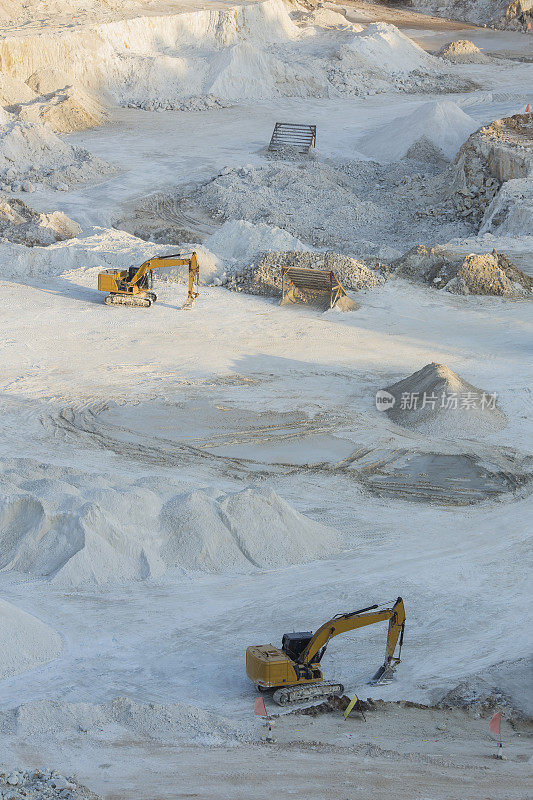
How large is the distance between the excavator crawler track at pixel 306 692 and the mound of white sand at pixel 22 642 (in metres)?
2.36

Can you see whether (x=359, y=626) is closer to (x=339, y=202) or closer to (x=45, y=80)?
(x=339, y=202)

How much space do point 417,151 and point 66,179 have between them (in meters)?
11.2

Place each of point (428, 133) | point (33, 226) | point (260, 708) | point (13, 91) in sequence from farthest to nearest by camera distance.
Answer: point (13, 91) → point (428, 133) → point (33, 226) → point (260, 708)

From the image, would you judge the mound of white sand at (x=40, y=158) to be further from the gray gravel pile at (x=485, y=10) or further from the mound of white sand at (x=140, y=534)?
the gray gravel pile at (x=485, y=10)

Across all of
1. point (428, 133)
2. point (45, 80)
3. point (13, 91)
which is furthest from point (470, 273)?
point (45, 80)

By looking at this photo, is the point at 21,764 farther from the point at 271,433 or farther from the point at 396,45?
the point at 396,45

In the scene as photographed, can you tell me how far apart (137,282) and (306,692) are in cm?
1290

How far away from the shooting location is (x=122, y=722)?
8500 mm

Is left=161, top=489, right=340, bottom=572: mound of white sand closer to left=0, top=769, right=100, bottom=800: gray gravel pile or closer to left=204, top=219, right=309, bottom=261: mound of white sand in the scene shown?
left=0, top=769, right=100, bottom=800: gray gravel pile

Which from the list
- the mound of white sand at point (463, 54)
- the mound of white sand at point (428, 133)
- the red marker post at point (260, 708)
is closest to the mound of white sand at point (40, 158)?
the mound of white sand at point (428, 133)

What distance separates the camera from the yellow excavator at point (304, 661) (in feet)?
29.7

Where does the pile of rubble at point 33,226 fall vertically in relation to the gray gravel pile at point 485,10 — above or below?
below

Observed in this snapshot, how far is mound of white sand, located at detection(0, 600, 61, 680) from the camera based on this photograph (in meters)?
9.30

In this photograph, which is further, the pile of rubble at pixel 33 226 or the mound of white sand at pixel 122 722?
the pile of rubble at pixel 33 226
